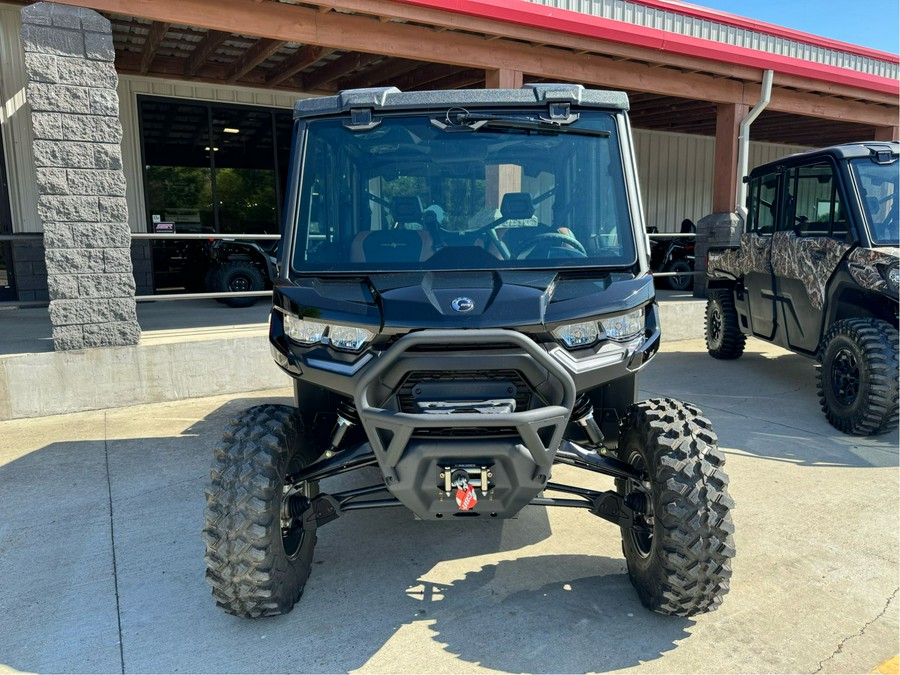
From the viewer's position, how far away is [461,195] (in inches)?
114

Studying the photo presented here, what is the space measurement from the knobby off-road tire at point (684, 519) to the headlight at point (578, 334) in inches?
21.5

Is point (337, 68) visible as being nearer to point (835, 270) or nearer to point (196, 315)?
point (196, 315)

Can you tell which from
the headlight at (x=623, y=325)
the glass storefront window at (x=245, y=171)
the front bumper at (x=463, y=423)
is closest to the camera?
the front bumper at (x=463, y=423)

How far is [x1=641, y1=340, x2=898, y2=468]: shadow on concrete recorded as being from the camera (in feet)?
16.0

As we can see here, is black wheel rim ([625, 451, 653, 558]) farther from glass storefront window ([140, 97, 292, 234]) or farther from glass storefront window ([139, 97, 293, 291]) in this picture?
glass storefront window ([140, 97, 292, 234])

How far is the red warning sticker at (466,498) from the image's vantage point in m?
2.40

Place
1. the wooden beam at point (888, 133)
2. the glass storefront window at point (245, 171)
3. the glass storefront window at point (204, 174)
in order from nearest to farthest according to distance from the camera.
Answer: the glass storefront window at point (204, 174), the glass storefront window at point (245, 171), the wooden beam at point (888, 133)

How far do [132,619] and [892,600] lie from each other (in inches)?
134

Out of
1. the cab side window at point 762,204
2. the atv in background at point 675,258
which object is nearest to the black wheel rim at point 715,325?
the cab side window at point 762,204

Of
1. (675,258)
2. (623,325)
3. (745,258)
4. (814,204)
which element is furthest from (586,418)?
(675,258)

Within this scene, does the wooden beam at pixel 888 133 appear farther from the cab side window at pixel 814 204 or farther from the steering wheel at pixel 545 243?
the steering wheel at pixel 545 243

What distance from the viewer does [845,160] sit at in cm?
575

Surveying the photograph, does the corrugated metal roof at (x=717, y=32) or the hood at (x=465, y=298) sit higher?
the corrugated metal roof at (x=717, y=32)

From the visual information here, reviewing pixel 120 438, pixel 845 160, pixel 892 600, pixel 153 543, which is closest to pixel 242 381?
pixel 120 438
